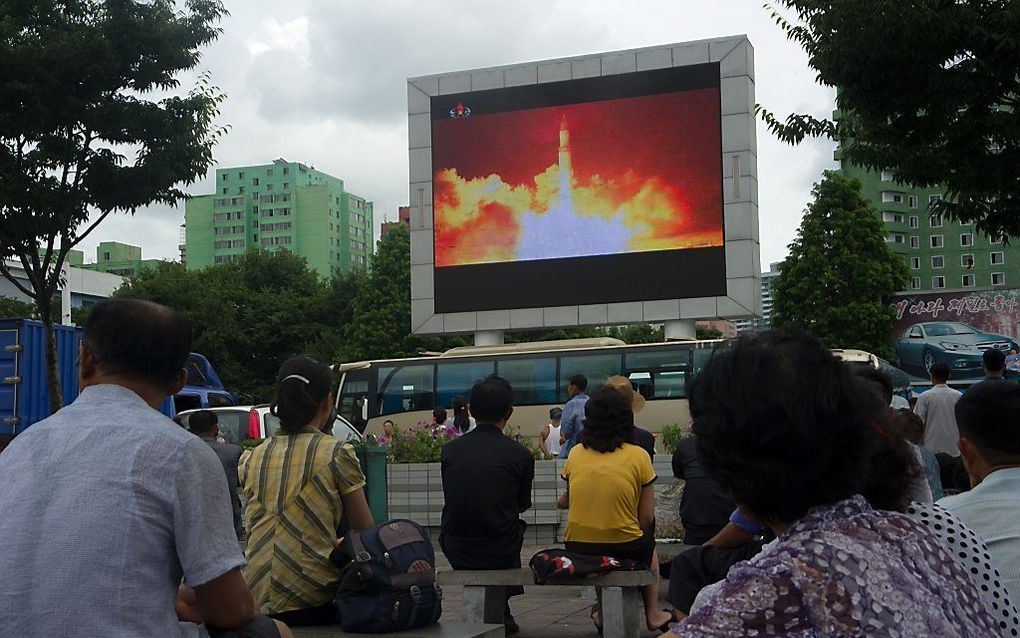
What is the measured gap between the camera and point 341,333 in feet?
178

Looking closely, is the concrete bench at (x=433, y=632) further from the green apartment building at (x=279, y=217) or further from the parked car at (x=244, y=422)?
the green apartment building at (x=279, y=217)

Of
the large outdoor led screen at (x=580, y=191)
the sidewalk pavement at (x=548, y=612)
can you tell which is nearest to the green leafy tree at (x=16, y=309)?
the large outdoor led screen at (x=580, y=191)

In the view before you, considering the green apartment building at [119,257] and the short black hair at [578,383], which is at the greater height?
the green apartment building at [119,257]

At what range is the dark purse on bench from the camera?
6113mm

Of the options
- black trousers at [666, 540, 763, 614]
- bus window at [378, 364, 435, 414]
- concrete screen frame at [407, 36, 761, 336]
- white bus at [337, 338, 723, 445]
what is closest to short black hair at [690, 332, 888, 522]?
black trousers at [666, 540, 763, 614]

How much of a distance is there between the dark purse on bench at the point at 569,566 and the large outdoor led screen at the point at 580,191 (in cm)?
1910

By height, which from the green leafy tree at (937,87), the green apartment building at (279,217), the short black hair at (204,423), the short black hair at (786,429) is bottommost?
the short black hair at (204,423)

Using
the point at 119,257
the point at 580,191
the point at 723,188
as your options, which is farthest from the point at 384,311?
the point at 119,257

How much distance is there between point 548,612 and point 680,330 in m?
18.3

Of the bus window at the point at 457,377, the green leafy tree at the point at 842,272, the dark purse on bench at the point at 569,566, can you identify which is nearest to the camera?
the dark purse on bench at the point at 569,566

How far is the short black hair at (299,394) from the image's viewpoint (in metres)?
4.37

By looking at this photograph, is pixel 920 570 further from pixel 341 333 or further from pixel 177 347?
pixel 341 333

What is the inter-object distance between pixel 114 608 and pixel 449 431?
14.4 m

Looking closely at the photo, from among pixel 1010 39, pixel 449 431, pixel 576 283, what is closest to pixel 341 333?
pixel 576 283
